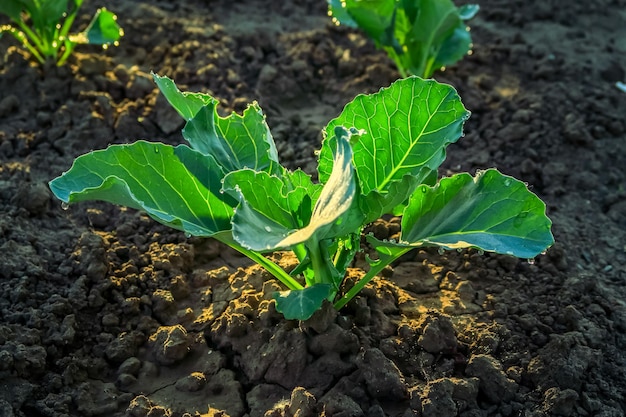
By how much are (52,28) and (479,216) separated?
96.1 inches

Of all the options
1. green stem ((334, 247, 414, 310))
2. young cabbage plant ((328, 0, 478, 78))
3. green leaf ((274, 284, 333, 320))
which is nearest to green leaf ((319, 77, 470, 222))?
green stem ((334, 247, 414, 310))

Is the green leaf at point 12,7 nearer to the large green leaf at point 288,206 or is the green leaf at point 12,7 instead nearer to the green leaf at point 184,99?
the green leaf at point 184,99

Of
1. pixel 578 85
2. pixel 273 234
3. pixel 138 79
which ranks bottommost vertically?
pixel 578 85

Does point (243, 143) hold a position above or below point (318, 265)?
above

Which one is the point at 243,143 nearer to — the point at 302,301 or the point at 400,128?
the point at 400,128

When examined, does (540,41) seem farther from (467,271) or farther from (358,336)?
(358,336)

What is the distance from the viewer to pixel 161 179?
236 cm

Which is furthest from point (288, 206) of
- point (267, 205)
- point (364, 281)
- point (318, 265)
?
point (364, 281)

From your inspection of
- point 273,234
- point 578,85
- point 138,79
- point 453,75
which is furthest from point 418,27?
point 273,234

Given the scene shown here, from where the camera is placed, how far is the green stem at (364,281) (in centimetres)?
238

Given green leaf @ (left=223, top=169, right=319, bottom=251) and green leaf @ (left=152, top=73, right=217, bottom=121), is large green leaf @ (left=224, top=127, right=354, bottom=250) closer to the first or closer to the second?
green leaf @ (left=223, top=169, right=319, bottom=251)

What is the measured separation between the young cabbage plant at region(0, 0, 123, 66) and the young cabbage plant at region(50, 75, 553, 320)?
1.45 m

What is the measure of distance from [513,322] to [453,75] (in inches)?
72.4

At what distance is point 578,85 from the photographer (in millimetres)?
3992
